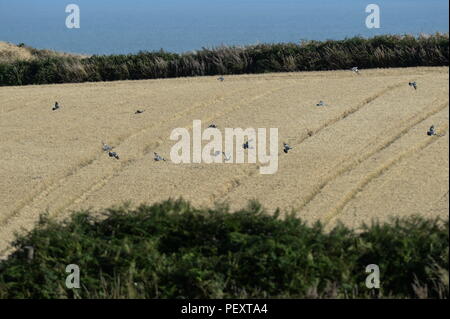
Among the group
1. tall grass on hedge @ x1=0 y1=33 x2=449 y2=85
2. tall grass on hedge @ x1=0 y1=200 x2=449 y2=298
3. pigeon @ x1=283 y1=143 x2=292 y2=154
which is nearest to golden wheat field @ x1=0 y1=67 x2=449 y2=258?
pigeon @ x1=283 y1=143 x2=292 y2=154

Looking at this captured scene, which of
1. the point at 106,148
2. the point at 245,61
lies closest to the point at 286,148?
the point at 106,148

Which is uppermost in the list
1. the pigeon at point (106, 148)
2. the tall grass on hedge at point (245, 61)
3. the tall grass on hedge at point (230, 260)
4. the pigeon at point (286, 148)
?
the tall grass on hedge at point (245, 61)

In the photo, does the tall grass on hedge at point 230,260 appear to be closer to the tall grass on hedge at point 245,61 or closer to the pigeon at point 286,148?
the pigeon at point 286,148

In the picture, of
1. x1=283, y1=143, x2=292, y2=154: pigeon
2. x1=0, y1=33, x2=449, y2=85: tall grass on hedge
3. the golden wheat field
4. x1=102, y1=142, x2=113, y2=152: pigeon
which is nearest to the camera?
the golden wheat field

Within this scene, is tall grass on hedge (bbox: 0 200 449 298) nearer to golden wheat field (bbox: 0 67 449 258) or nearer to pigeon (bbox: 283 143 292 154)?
golden wheat field (bbox: 0 67 449 258)

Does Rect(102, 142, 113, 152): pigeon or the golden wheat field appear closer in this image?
the golden wheat field

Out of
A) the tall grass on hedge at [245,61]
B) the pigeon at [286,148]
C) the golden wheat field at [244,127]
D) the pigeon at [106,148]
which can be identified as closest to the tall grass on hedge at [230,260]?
the golden wheat field at [244,127]

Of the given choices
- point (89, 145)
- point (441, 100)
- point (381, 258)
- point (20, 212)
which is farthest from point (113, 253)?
point (441, 100)
